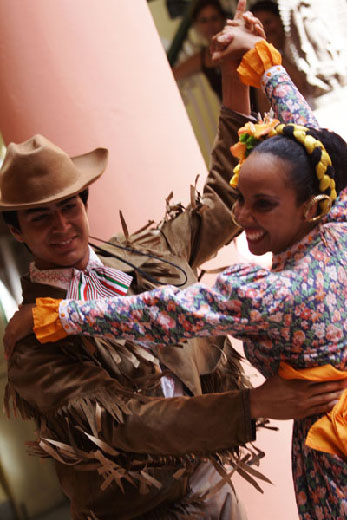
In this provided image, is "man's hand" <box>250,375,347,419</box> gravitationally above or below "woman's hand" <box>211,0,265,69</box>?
below

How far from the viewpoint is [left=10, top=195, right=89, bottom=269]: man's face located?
1.82 m

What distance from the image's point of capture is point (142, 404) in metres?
1.67

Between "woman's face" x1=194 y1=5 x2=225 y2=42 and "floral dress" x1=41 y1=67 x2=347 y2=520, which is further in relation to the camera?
"woman's face" x1=194 y1=5 x2=225 y2=42

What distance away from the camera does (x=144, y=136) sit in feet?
8.04

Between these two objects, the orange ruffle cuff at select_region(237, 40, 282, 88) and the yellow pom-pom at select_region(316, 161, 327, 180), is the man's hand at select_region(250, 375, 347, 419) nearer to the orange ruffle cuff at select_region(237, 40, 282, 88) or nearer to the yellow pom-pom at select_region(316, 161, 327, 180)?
the yellow pom-pom at select_region(316, 161, 327, 180)

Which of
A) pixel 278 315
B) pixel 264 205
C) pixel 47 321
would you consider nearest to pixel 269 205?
pixel 264 205

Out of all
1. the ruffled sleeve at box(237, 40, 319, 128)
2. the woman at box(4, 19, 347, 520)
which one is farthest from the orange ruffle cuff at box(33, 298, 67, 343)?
the ruffled sleeve at box(237, 40, 319, 128)

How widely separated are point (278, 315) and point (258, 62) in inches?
28.3

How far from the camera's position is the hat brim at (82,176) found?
1.77 m

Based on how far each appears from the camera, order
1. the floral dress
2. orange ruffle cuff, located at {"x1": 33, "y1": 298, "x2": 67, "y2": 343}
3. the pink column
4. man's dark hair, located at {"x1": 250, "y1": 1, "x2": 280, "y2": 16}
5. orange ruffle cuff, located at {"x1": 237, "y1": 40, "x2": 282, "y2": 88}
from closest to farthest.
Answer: the floral dress
orange ruffle cuff, located at {"x1": 33, "y1": 298, "x2": 67, "y2": 343}
orange ruffle cuff, located at {"x1": 237, "y1": 40, "x2": 282, "y2": 88}
the pink column
man's dark hair, located at {"x1": 250, "y1": 1, "x2": 280, "y2": 16}

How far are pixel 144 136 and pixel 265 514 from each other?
4.19 feet

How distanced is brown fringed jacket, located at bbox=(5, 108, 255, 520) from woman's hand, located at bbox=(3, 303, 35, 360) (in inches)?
0.9

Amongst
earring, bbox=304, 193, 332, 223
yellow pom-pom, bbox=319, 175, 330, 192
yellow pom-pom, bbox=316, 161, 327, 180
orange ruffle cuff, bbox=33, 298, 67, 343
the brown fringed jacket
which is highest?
yellow pom-pom, bbox=316, 161, 327, 180

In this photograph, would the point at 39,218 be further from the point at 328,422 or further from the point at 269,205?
the point at 328,422
